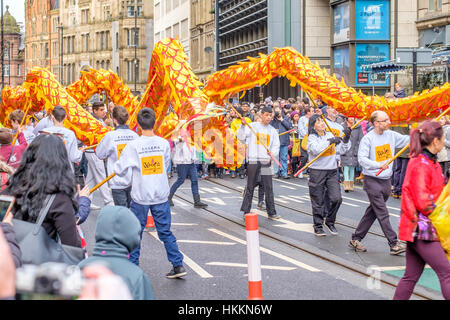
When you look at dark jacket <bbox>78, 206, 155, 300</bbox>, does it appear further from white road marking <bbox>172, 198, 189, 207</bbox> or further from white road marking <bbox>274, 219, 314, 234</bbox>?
white road marking <bbox>172, 198, 189, 207</bbox>

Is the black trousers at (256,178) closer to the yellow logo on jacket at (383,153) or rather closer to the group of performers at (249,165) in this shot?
the group of performers at (249,165)

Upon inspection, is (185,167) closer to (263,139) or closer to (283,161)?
(263,139)

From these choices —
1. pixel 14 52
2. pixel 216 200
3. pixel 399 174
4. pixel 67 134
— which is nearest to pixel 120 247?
pixel 67 134

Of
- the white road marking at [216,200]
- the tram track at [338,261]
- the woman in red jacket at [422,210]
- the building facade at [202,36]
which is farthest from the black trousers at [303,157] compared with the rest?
the building facade at [202,36]

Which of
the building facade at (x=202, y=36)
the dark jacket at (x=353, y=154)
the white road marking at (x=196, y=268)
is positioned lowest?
the white road marking at (x=196, y=268)

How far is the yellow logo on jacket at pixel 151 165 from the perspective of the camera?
8312 millimetres

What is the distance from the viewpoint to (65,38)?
129m

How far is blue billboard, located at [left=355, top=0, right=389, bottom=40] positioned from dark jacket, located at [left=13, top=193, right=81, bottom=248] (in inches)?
1207

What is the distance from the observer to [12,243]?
4.00 m

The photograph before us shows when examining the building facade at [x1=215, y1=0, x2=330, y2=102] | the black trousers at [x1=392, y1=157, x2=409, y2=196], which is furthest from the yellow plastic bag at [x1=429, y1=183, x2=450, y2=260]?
the building facade at [x1=215, y1=0, x2=330, y2=102]

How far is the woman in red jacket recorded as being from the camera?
243 inches

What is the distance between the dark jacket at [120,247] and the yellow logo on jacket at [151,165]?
4274 millimetres
